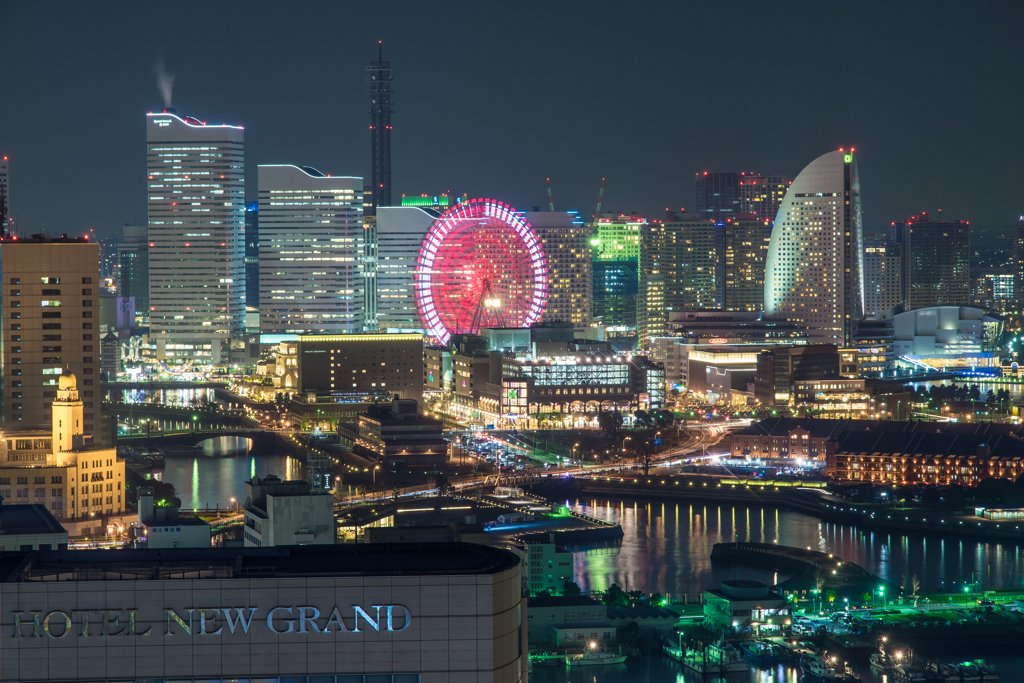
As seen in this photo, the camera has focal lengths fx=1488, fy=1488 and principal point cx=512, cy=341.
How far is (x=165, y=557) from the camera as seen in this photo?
560 cm

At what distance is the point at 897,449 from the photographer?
89.4ft

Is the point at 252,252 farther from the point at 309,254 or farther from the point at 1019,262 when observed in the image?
the point at 1019,262

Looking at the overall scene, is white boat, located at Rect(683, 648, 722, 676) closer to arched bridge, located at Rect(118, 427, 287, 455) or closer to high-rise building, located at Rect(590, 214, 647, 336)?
arched bridge, located at Rect(118, 427, 287, 455)

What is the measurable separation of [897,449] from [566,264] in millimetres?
24535

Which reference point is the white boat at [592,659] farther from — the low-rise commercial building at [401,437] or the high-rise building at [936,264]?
the high-rise building at [936,264]

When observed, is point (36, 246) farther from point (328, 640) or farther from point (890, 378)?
point (890, 378)

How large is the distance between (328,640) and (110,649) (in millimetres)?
762

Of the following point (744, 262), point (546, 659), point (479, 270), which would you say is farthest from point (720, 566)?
point (744, 262)

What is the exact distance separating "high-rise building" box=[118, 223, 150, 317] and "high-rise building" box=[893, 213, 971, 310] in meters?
30.8

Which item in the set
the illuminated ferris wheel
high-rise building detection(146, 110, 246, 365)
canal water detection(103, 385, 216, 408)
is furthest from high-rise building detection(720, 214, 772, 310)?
canal water detection(103, 385, 216, 408)

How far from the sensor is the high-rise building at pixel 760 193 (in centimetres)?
6944

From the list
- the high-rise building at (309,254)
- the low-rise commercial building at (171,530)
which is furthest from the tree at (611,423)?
the high-rise building at (309,254)

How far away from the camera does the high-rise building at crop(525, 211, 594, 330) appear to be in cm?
5047

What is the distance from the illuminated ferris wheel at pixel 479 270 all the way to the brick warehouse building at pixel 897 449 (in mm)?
8632
